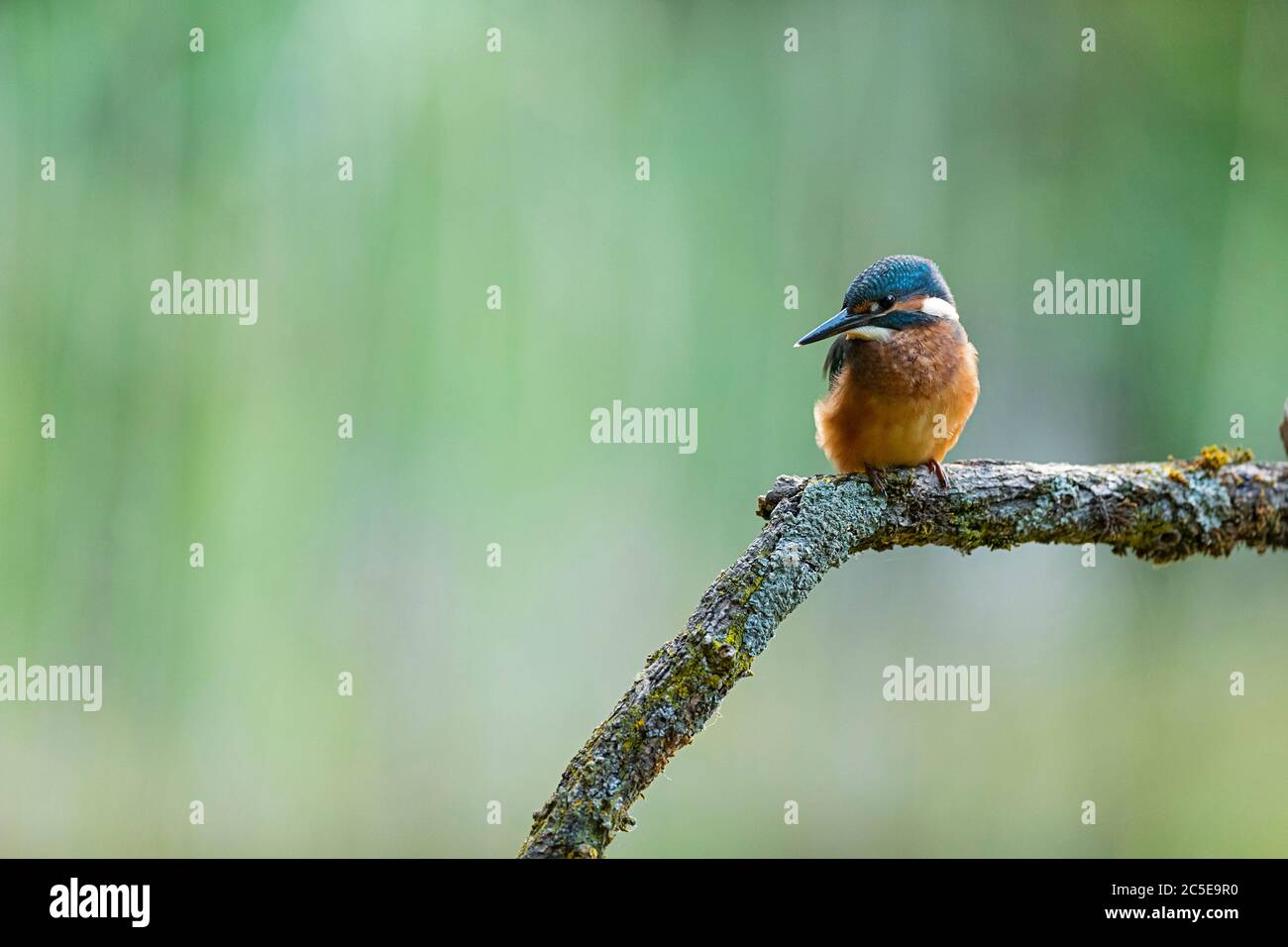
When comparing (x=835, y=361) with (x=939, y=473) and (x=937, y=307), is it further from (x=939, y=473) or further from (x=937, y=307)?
(x=939, y=473)

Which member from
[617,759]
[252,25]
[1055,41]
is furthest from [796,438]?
[617,759]

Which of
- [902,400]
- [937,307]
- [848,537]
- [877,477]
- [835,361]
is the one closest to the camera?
[848,537]

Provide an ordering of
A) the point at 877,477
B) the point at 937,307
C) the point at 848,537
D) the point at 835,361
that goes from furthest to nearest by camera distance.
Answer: the point at 835,361
the point at 937,307
the point at 877,477
the point at 848,537

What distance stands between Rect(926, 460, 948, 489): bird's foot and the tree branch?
0.06 ft

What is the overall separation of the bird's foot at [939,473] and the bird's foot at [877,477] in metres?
0.09

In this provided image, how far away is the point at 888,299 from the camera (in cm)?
210

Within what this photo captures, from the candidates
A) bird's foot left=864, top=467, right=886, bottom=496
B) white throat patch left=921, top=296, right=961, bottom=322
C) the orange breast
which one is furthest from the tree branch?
white throat patch left=921, top=296, right=961, bottom=322

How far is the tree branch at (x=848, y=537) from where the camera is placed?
120cm

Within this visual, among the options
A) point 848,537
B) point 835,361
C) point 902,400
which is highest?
point 835,361

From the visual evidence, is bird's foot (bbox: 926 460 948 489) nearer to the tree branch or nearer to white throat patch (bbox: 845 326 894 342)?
the tree branch

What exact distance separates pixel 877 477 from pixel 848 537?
183mm

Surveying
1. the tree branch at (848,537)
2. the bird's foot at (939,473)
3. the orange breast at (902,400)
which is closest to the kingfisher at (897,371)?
the orange breast at (902,400)

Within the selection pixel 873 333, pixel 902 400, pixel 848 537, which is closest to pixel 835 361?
pixel 873 333

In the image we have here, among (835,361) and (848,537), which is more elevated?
(835,361)
